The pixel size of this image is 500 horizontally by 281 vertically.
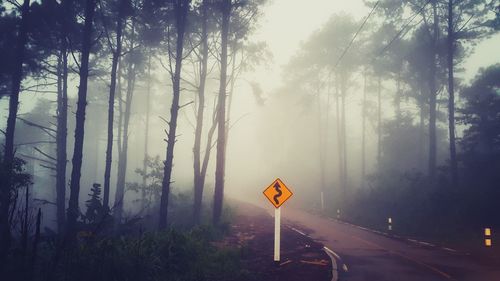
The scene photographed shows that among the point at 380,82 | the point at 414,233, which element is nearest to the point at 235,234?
the point at 414,233

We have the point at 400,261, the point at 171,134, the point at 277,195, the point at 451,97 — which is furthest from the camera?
the point at 451,97

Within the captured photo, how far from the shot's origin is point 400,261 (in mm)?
11609

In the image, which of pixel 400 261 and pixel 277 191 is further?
pixel 400 261

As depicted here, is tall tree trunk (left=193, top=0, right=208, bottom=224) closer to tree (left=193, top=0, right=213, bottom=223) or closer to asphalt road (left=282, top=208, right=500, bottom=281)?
tree (left=193, top=0, right=213, bottom=223)

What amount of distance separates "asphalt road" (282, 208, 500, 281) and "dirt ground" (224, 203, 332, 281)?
0.69 meters

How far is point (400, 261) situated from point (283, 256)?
12.8 ft

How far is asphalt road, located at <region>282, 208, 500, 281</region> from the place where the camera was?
962 centimetres

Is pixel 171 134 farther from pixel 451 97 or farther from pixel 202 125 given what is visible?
pixel 451 97

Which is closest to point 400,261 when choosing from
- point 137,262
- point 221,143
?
point 137,262

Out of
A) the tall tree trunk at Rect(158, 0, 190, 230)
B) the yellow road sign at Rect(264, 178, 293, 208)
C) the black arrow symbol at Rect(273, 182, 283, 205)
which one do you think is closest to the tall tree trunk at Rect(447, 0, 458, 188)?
the yellow road sign at Rect(264, 178, 293, 208)

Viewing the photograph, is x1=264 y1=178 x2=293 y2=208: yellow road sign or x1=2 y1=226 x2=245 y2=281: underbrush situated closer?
x1=2 y1=226 x2=245 y2=281: underbrush

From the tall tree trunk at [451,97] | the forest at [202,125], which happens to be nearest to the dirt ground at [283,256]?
the forest at [202,125]

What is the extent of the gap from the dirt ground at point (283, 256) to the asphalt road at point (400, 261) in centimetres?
69

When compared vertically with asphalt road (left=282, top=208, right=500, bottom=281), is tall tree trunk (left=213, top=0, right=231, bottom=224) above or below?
above
